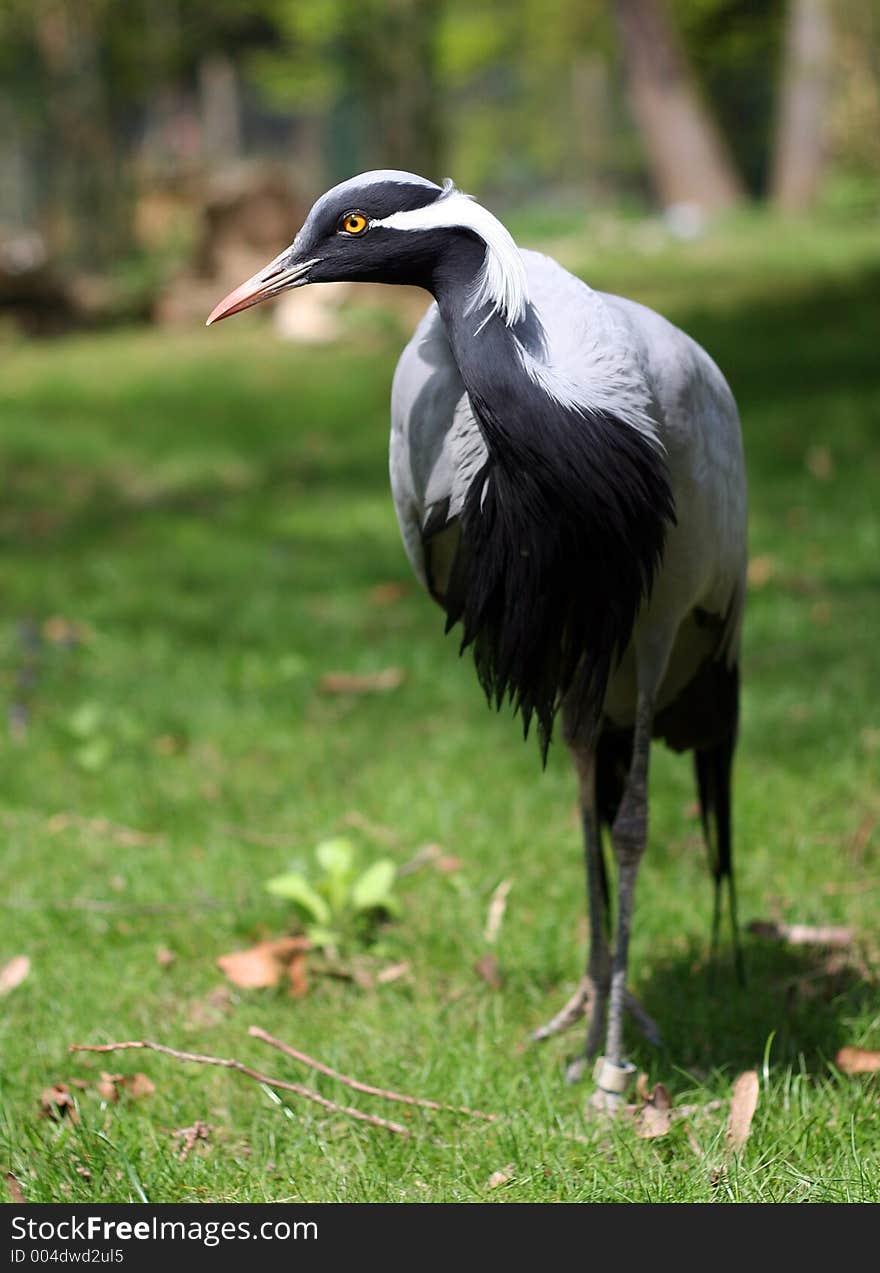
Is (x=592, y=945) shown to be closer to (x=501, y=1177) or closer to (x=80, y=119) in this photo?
(x=501, y=1177)

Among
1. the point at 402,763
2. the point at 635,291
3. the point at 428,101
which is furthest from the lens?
the point at 428,101

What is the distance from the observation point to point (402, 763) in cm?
476

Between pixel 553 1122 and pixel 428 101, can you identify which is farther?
pixel 428 101

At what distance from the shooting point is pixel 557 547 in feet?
8.79

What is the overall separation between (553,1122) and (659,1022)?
1.69 ft

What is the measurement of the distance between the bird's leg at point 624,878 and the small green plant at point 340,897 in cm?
74

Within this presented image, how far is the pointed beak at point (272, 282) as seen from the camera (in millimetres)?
2682

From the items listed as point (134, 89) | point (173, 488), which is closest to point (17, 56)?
point (134, 89)

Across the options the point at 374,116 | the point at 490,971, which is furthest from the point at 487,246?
the point at 374,116

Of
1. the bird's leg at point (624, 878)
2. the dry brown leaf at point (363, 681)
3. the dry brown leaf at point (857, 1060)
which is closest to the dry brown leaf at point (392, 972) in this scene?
the bird's leg at point (624, 878)

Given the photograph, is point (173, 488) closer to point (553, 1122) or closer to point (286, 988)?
point (286, 988)

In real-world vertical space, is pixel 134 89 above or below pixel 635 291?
above

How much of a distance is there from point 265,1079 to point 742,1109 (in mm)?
932

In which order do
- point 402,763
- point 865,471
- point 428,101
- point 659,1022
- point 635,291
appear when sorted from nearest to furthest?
point 659,1022, point 402,763, point 865,471, point 635,291, point 428,101
